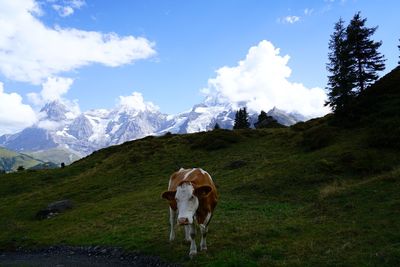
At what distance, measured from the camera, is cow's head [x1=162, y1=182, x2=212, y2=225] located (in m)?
14.0

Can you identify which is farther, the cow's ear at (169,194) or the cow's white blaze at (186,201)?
the cow's ear at (169,194)

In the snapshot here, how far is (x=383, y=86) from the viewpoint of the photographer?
43000mm

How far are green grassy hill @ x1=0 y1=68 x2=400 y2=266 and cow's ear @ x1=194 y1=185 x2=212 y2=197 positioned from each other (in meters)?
2.31

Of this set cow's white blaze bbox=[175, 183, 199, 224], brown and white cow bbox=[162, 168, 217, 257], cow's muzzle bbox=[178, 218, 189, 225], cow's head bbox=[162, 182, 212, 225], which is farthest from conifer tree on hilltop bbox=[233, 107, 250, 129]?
cow's muzzle bbox=[178, 218, 189, 225]

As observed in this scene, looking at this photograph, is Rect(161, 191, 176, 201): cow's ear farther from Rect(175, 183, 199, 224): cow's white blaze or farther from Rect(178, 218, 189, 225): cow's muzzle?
Rect(178, 218, 189, 225): cow's muzzle

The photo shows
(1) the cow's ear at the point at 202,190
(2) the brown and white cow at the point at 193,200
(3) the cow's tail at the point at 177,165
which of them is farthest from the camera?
(3) the cow's tail at the point at 177,165

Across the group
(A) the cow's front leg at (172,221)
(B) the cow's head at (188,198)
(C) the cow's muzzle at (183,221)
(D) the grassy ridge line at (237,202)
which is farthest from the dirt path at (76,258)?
(B) the cow's head at (188,198)

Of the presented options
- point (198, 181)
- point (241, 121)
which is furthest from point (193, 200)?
point (241, 121)

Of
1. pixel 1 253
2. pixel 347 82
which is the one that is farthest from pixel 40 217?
pixel 347 82

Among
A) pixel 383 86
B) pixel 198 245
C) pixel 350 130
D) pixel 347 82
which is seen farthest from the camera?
pixel 347 82

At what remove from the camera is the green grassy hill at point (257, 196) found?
591 inches

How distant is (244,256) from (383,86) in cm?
3571

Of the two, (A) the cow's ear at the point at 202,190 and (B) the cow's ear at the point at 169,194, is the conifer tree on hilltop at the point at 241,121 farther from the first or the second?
(A) the cow's ear at the point at 202,190

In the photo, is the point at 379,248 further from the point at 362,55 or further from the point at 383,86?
the point at 362,55
